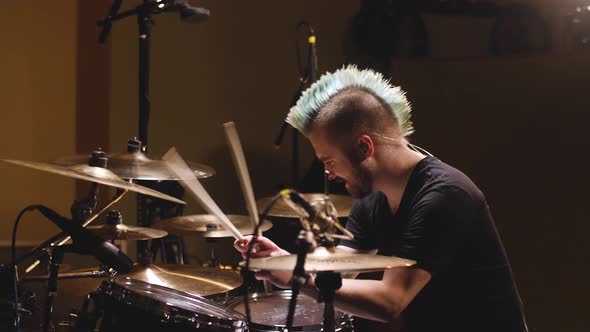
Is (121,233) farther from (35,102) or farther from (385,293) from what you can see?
(35,102)

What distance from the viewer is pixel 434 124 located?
14.1ft

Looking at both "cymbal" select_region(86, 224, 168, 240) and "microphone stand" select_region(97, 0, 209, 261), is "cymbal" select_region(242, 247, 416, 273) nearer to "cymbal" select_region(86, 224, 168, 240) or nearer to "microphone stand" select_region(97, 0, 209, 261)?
"cymbal" select_region(86, 224, 168, 240)

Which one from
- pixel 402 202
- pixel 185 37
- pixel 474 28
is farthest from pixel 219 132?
pixel 402 202

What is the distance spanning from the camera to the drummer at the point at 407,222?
1.86 meters

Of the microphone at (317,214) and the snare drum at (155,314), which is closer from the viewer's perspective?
the microphone at (317,214)

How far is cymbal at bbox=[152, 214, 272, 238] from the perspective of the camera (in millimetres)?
2926

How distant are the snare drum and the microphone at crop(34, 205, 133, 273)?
21cm

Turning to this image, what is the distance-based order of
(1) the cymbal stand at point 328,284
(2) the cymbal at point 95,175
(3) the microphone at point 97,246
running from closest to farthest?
(1) the cymbal stand at point 328,284 < (3) the microphone at point 97,246 < (2) the cymbal at point 95,175

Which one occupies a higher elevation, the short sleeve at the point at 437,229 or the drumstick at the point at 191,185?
the drumstick at the point at 191,185

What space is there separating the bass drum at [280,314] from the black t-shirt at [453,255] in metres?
0.31

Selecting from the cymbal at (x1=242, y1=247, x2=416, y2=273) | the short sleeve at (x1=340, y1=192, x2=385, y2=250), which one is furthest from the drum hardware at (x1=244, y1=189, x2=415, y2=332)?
the short sleeve at (x1=340, y1=192, x2=385, y2=250)

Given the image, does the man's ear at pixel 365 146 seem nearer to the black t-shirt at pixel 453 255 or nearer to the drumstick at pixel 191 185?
the black t-shirt at pixel 453 255

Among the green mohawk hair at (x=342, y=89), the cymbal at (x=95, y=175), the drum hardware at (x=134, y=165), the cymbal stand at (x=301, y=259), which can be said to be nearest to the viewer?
the cymbal stand at (x=301, y=259)

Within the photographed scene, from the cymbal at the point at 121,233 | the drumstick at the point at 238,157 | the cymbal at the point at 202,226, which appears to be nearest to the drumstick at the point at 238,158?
the drumstick at the point at 238,157
